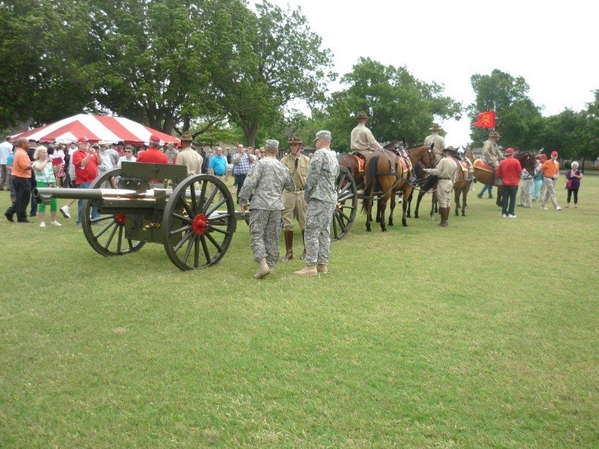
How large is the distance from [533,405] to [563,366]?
858 mm

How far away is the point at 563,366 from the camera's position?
442 centimetres

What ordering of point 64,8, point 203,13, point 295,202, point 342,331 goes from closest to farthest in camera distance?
point 342,331
point 295,202
point 64,8
point 203,13

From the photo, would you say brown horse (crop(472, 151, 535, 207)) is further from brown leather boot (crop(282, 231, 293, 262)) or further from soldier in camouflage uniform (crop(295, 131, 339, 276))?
soldier in camouflage uniform (crop(295, 131, 339, 276))

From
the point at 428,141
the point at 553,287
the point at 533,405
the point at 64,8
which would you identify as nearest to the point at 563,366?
the point at 533,405

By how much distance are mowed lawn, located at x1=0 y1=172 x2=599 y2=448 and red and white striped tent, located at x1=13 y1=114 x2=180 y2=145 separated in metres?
13.7

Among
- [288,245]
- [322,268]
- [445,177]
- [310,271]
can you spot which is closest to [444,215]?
[445,177]

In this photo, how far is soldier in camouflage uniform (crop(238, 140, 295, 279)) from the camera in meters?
7.05

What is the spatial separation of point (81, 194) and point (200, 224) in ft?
5.12

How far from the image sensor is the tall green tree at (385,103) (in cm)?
6172

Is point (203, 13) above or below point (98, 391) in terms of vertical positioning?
above

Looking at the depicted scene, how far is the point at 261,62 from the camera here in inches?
1618

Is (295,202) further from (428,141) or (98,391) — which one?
(428,141)

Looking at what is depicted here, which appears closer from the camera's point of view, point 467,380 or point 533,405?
point 533,405

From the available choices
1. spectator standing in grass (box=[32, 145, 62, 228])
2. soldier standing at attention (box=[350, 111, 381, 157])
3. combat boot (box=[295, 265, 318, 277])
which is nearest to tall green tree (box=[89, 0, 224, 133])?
spectator standing in grass (box=[32, 145, 62, 228])
